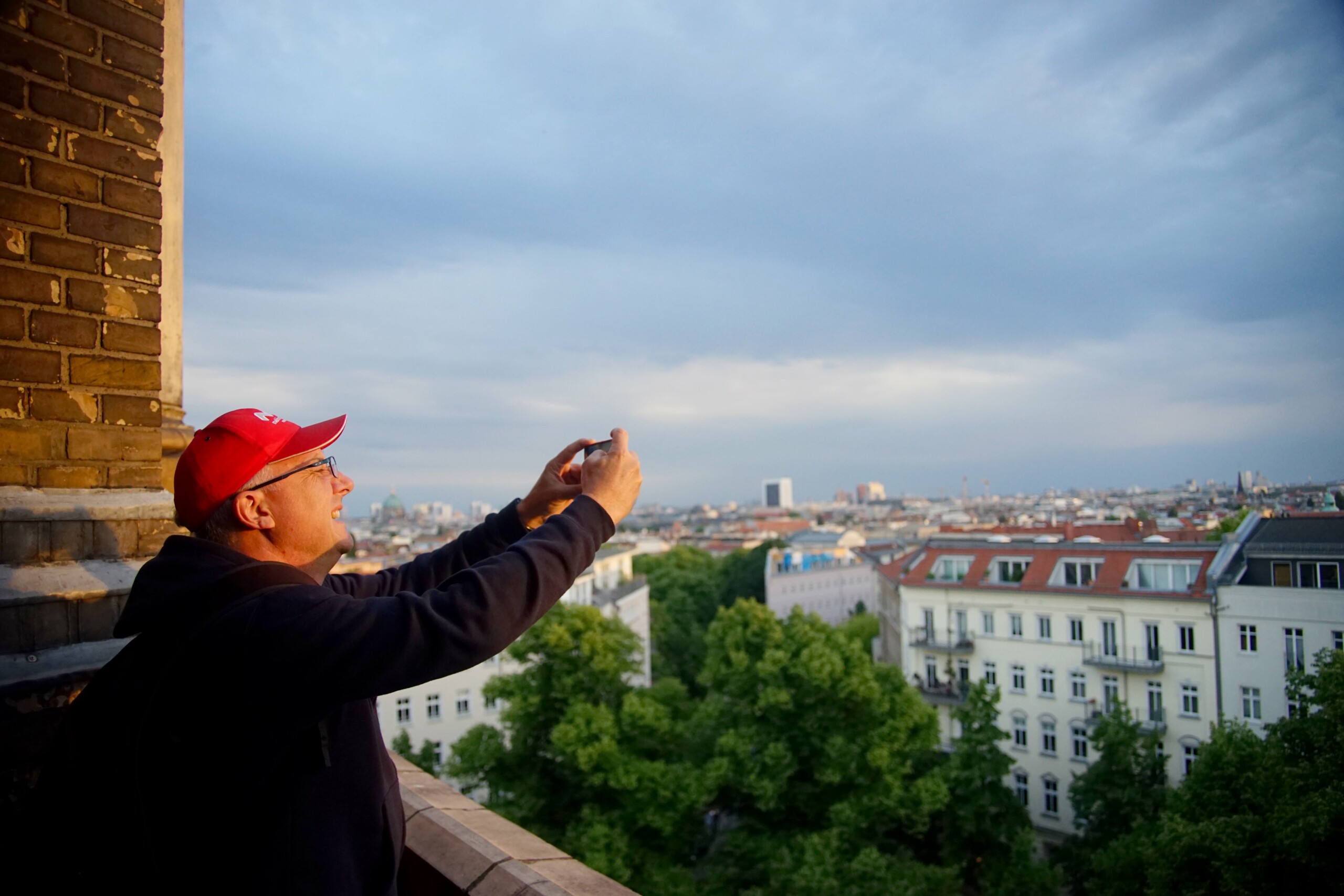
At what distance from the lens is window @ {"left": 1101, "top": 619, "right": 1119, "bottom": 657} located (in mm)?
26109

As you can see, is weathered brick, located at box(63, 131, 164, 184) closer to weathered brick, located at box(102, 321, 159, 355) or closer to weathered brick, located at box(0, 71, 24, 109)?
weathered brick, located at box(0, 71, 24, 109)

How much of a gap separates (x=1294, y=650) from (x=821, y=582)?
199 ft

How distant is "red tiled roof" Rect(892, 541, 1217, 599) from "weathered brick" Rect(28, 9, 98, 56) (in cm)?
2630

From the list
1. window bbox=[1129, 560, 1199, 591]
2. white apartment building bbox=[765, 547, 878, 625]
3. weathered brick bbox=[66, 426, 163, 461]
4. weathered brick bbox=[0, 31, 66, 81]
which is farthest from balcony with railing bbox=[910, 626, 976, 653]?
white apartment building bbox=[765, 547, 878, 625]

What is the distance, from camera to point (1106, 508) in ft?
172

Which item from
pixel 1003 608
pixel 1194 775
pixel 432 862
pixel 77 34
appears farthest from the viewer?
pixel 1003 608

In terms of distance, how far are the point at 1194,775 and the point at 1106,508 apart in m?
38.7

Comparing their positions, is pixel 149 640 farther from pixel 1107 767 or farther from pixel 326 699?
pixel 1107 767

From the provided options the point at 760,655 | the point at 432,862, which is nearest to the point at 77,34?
the point at 432,862

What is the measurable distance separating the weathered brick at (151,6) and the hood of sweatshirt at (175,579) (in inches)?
88.1

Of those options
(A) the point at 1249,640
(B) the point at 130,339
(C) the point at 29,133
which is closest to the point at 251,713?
(B) the point at 130,339

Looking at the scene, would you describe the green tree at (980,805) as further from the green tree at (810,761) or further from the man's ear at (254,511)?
the man's ear at (254,511)

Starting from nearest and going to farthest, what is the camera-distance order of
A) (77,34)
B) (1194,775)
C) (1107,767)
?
(77,34), (1194,775), (1107,767)

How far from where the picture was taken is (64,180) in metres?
2.83
